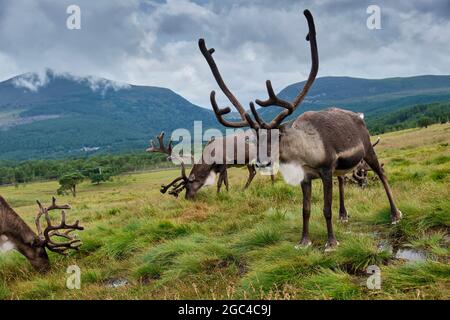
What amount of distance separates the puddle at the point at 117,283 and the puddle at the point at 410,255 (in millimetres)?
4558

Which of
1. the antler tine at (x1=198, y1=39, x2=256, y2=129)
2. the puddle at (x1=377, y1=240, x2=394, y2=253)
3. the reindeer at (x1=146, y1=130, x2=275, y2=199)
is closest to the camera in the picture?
the puddle at (x1=377, y1=240, x2=394, y2=253)

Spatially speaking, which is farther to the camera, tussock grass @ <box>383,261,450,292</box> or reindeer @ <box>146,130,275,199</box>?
reindeer @ <box>146,130,275,199</box>

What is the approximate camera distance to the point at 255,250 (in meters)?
7.34

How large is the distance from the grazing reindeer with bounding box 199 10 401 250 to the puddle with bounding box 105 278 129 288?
3170mm

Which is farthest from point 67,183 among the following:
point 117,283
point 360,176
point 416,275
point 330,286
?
point 416,275

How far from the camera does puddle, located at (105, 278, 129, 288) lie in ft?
24.0

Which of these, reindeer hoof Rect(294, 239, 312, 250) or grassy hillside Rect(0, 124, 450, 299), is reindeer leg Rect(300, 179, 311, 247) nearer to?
reindeer hoof Rect(294, 239, 312, 250)

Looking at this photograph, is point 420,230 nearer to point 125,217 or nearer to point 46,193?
point 125,217

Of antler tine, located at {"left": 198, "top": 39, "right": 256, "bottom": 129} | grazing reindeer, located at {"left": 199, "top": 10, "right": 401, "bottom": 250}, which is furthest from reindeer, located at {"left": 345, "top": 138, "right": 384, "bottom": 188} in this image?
antler tine, located at {"left": 198, "top": 39, "right": 256, "bottom": 129}

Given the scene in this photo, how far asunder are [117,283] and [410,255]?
4.94 metres

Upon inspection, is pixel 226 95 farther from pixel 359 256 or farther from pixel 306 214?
A: pixel 359 256

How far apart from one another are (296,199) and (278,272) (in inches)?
234

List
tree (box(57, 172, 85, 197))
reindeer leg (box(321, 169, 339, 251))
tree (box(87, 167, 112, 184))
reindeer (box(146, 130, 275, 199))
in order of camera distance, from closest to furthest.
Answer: reindeer leg (box(321, 169, 339, 251)), reindeer (box(146, 130, 275, 199)), tree (box(57, 172, 85, 197)), tree (box(87, 167, 112, 184))

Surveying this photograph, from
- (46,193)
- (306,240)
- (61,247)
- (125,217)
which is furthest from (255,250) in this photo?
(46,193)
